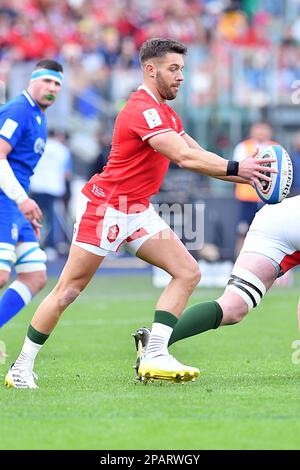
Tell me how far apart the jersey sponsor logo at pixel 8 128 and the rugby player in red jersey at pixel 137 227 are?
5.50 ft

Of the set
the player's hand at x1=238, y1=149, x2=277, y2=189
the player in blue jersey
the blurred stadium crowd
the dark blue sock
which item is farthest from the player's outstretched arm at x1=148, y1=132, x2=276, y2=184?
the blurred stadium crowd

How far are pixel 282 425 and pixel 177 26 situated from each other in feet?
58.9

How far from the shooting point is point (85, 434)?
539 cm

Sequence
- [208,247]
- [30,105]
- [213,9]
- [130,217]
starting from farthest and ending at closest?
1. [213,9]
2. [208,247]
3. [30,105]
4. [130,217]

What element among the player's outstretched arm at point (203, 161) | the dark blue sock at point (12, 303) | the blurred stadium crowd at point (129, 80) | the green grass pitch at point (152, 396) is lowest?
the green grass pitch at point (152, 396)

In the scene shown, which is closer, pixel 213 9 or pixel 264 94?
pixel 264 94

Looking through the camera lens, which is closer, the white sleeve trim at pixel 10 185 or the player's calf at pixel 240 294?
the player's calf at pixel 240 294

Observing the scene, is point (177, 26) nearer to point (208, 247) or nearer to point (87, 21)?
point (87, 21)

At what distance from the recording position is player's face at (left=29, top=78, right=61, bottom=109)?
9.05 meters

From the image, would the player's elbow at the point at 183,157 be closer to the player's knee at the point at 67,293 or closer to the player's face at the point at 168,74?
the player's face at the point at 168,74

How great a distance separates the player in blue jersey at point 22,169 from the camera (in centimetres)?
884

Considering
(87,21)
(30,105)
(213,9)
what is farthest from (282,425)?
(213,9)

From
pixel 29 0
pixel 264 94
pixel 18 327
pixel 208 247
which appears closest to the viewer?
pixel 18 327

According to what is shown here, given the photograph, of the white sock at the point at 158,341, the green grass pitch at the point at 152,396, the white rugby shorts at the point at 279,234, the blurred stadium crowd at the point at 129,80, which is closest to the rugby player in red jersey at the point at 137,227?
the white sock at the point at 158,341
